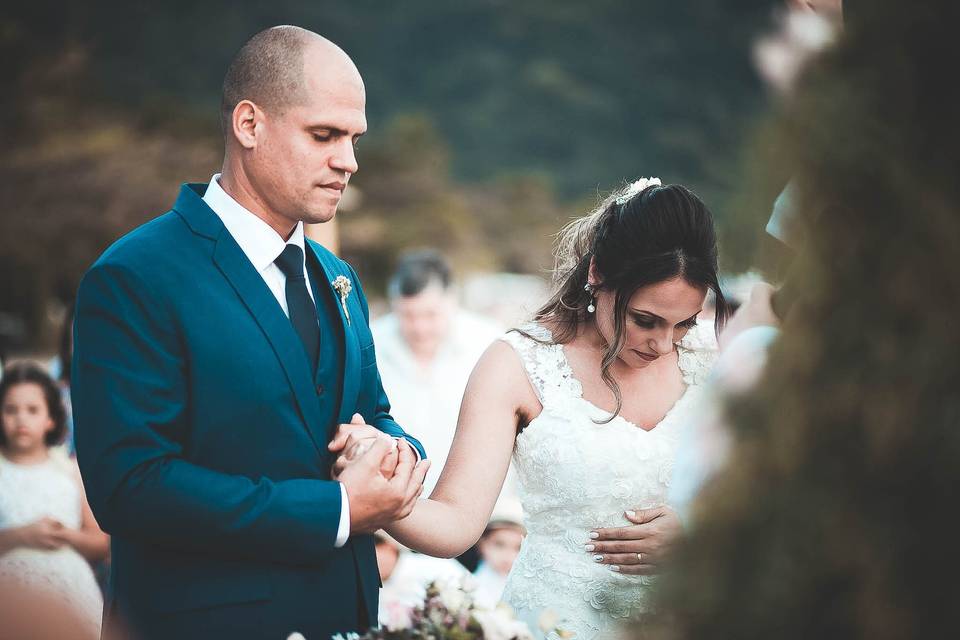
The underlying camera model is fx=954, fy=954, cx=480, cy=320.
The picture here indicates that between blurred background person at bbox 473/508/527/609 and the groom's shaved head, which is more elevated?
the groom's shaved head

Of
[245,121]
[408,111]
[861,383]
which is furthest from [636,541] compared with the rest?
[408,111]

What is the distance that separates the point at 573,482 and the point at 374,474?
0.91m

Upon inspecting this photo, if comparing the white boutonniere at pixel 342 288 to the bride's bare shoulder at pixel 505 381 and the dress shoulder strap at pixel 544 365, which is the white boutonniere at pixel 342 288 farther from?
the dress shoulder strap at pixel 544 365

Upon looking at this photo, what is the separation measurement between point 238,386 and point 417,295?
174 inches

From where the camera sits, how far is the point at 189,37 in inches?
1813

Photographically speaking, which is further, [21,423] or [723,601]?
[21,423]

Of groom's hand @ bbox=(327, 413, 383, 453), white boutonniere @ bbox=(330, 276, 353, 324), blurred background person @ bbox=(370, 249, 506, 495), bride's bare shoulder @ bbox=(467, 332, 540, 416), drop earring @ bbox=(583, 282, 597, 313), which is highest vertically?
blurred background person @ bbox=(370, 249, 506, 495)

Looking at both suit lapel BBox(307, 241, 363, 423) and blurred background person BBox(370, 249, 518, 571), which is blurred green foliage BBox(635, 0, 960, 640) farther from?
blurred background person BBox(370, 249, 518, 571)

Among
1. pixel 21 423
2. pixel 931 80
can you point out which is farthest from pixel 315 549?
pixel 21 423

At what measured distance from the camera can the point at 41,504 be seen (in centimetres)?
481

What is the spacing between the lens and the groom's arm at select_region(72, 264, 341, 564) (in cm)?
199

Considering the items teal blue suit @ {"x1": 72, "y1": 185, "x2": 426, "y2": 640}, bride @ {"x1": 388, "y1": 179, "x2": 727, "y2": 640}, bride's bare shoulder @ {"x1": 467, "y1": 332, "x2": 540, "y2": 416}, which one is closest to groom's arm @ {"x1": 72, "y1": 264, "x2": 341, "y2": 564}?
teal blue suit @ {"x1": 72, "y1": 185, "x2": 426, "y2": 640}

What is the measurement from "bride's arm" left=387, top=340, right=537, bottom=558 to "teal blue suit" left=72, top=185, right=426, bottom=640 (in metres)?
0.33

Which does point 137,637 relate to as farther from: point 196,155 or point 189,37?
point 189,37
